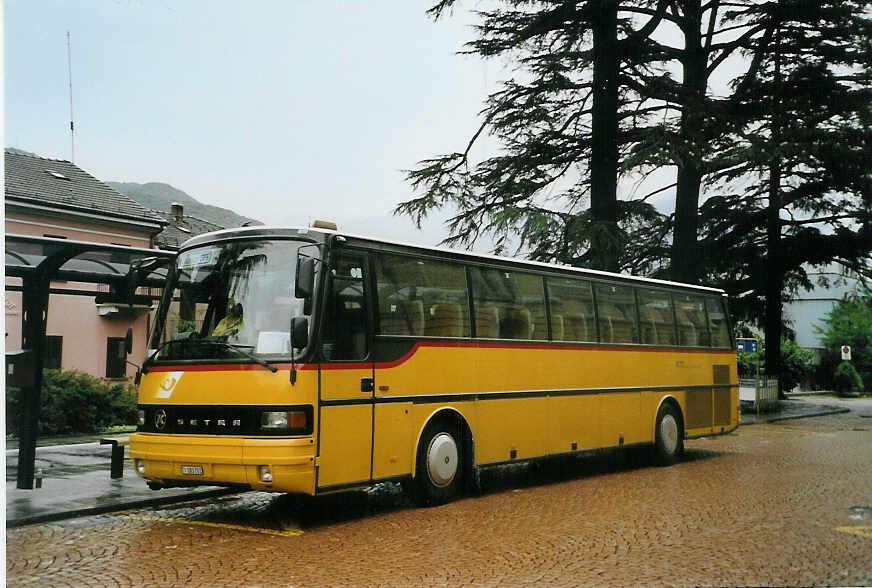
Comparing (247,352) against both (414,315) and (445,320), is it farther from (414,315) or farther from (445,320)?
(445,320)

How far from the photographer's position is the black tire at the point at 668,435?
51.5 feet

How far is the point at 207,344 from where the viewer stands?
968 cm

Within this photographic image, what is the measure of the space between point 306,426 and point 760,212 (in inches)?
1008

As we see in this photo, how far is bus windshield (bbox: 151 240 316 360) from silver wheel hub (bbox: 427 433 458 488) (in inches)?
98.4

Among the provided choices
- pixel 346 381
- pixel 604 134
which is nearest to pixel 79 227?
pixel 604 134

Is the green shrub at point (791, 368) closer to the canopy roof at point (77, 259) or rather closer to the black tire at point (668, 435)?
the black tire at point (668, 435)

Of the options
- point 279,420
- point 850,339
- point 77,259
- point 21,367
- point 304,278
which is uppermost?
point 850,339

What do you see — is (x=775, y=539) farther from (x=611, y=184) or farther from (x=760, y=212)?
(x=760, y=212)

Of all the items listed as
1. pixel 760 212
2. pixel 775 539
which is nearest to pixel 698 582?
pixel 775 539

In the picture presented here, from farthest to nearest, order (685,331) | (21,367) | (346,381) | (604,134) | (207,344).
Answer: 1. (604,134)
2. (685,331)
3. (21,367)
4. (346,381)
5. (207,344)

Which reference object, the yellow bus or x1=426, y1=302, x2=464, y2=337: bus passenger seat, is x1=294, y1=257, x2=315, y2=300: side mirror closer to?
the yellow bus

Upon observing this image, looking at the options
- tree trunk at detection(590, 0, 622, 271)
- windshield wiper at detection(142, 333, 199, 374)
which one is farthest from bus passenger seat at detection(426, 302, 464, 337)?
tree trunk at detection(590, 0, 622, 271)

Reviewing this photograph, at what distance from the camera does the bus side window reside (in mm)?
9805

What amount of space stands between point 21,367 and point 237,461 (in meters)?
3.84
